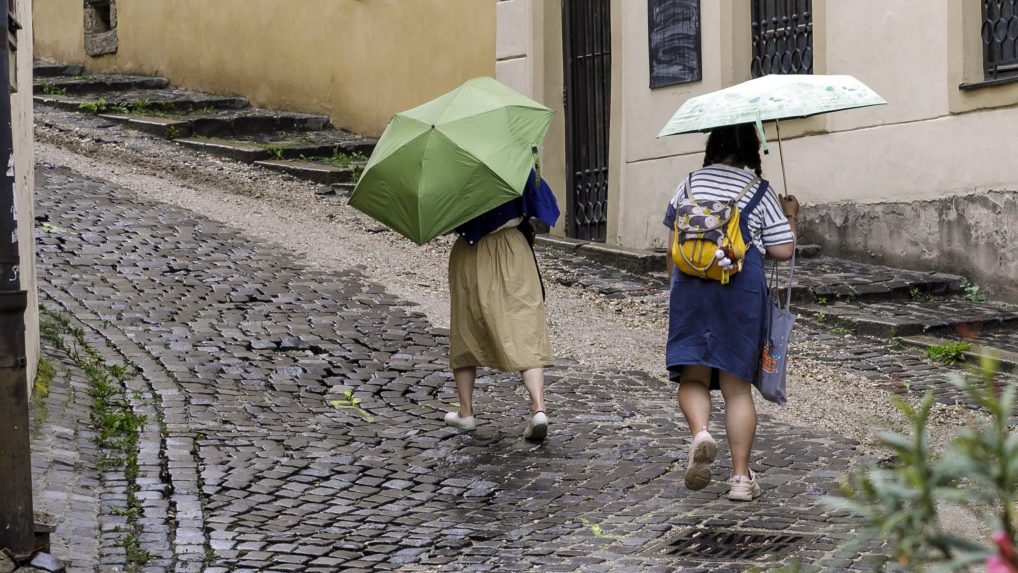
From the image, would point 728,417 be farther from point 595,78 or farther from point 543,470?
point 595,78

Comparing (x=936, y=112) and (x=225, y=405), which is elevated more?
(x=936, y=112)

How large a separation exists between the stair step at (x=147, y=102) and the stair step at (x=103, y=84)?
1.05 ft

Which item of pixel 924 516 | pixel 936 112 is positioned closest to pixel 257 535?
pixel 924 516

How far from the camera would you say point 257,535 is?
5312 mm

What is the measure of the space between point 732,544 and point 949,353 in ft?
12.7

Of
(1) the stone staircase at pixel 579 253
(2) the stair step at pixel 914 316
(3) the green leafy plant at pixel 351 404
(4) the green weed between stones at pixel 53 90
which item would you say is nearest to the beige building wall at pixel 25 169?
(3) the green leafy plant at pixel 351 404

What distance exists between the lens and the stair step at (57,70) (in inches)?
758

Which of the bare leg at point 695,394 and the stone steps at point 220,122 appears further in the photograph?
the stone steps at point 220,122

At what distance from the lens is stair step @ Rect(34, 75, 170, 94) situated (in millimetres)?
17953

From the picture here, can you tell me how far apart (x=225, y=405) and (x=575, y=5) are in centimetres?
785

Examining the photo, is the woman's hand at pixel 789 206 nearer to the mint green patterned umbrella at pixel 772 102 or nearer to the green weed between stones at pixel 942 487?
the mint green patterned umbrella at pixel 772 102

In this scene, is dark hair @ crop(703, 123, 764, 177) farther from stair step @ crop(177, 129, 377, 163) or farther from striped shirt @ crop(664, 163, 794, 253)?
stair step @ crop(177, 129, 377, 163)

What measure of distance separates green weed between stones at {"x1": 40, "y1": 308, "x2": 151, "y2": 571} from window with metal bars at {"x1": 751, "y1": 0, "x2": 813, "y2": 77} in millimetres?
6302

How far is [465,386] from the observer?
6895mm
